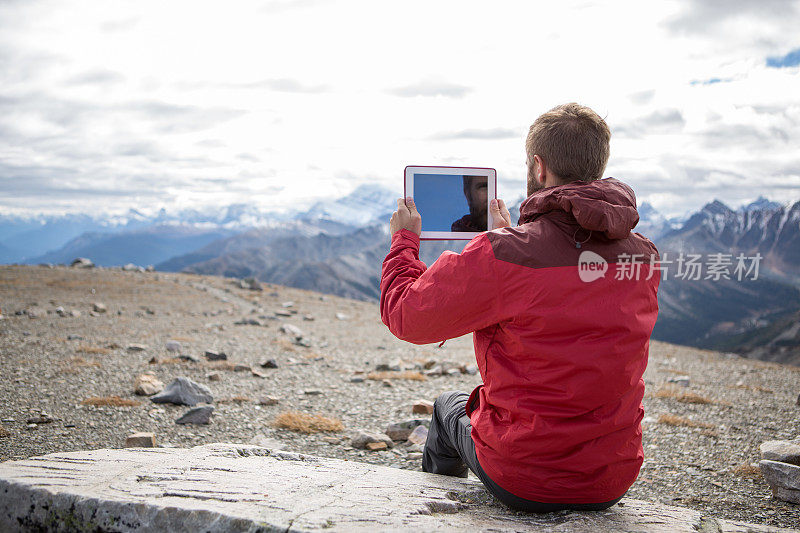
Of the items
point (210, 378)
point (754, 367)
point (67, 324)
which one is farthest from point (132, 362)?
point (754, 367)

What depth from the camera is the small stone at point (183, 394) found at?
1033 cm

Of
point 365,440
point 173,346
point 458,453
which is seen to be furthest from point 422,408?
point 173,346

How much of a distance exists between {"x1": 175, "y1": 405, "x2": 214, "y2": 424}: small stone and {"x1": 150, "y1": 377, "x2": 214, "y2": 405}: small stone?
0.83 metres

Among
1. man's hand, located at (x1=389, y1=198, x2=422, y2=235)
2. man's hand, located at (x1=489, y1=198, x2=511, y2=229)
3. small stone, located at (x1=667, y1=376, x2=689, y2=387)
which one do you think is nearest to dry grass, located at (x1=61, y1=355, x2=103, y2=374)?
man's hand, located at (x1=389, y1=198, x2=422, y2=235)

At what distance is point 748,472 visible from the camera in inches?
302

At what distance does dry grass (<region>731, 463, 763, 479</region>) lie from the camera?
7.57m

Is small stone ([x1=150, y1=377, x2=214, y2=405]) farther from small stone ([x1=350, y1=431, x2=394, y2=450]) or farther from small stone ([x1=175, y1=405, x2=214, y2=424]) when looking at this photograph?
small stone ([x1=350, y1=431, x2=394, y2=450])

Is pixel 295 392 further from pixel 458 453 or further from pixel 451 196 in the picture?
pixel 451 196

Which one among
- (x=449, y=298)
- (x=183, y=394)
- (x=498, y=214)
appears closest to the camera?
(x=449, y=298)

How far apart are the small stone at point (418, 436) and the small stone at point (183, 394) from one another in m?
4.42

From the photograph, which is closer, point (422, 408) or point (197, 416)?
point (197, 416)

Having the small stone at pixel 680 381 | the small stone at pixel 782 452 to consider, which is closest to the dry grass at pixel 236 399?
the small stone at pixel 782 452

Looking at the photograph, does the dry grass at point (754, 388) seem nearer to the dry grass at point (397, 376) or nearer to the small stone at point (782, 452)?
the small stone at point (782, 452)

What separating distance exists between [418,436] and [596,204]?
6.57 m
